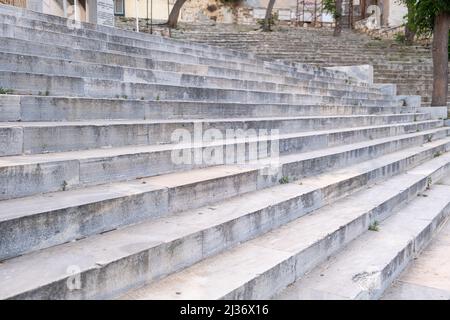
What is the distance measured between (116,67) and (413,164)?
450cm

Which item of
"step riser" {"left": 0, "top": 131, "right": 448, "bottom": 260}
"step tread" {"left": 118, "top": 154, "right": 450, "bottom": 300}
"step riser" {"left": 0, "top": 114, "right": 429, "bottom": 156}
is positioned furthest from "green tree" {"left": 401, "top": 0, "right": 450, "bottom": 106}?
"step riser" {"left": 0, "top": 131, "right": 448, "bottom": 260}

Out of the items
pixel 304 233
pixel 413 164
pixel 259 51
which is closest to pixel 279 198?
pixel 304 233

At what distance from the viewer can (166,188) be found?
2912 mm

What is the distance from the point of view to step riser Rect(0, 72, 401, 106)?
393 cm

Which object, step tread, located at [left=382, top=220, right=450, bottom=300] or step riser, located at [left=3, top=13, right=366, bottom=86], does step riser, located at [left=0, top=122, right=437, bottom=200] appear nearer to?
step tread, located at [left=382, top=220, right=450, bottom=300]

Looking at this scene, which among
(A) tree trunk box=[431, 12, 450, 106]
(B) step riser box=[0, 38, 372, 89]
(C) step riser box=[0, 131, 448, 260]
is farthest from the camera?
(A) tree trunk box=[431, 12, 450, 106]

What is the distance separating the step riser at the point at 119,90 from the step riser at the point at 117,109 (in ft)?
1.23

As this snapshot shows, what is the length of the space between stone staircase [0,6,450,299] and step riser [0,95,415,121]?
0.04 feet

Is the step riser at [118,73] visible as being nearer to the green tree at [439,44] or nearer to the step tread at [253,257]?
the step tread at [253,257]

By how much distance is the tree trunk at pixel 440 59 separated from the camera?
517 inches

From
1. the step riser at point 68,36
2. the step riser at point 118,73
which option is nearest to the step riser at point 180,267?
the step riser at point 118,73

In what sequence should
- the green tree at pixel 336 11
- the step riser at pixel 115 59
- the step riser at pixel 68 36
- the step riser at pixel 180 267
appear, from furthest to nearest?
the green tree at pixel 336 11, the step riser at pixel 68 36, the step riser at pixel 115 59, the step riser at pixel 180 267

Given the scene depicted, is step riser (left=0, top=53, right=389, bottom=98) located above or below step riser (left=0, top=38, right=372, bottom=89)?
below

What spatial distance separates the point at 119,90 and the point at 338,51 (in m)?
14.9
